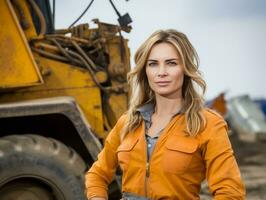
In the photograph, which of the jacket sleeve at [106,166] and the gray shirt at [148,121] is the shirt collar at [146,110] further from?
the jacket sleeve at [106,166]

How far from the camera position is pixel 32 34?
618cm

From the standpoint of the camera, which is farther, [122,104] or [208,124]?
[122,104]

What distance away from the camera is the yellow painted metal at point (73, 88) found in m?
6.19

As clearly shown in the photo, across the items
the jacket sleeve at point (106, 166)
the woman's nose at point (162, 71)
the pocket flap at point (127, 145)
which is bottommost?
the jacket sleeve at point (106, 166)

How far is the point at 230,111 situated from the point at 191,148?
1536 centimetres

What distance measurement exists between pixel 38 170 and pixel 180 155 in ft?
8.92

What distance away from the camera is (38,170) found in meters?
5.23

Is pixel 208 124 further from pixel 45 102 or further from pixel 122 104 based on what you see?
pixel 122 104

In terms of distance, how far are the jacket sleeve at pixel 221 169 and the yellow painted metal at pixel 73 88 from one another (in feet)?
11.7

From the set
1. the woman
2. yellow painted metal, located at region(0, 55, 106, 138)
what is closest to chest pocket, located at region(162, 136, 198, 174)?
the woman

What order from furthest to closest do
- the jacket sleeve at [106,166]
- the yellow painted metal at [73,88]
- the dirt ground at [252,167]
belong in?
the dirt ground at [252,167] < the yellow painted metal at [73,88] < the jacket sleeve at [106,166]

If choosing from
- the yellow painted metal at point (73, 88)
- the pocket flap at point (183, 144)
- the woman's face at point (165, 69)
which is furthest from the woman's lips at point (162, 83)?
the yellow painted metal at point (73, 88)

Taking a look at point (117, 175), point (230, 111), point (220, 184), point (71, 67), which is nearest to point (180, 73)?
point (220, 184)

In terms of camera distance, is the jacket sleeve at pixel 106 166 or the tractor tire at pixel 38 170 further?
the tractor tire at pixel 38 170
